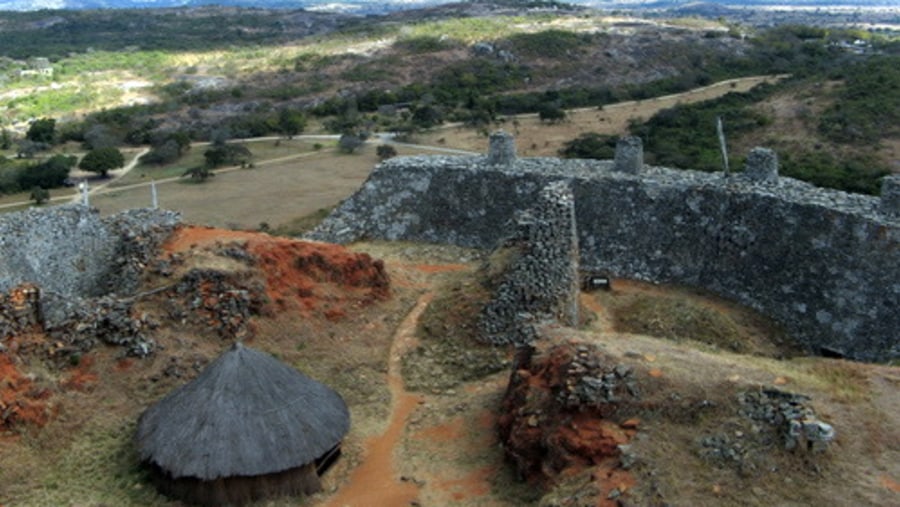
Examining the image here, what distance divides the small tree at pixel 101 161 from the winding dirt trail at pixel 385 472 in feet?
101

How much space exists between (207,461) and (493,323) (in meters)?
6.37

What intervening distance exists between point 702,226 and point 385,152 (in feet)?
81.3

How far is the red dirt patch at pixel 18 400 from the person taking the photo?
462 inches

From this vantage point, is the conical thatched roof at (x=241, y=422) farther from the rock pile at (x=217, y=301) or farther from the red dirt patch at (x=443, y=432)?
the rock pile at (x=217, y=301)

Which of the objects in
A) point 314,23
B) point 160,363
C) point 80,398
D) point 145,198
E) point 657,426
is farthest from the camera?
point 314,23

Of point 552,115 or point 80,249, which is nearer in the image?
point 80,249

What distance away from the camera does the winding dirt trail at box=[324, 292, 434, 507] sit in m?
11.1

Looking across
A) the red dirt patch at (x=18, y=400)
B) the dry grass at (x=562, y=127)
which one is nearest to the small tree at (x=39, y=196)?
the dry grass at (x=562, y=127)

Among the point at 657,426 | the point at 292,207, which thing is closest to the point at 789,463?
the point at 657,426

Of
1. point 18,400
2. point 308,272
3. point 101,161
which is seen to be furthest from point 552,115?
point 18,400

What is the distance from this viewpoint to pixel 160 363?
44.7 ft

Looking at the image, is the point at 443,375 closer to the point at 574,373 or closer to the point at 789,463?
the point at 574,373

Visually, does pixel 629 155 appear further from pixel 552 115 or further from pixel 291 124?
pixel 291 124

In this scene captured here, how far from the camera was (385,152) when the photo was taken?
41.1 metres
